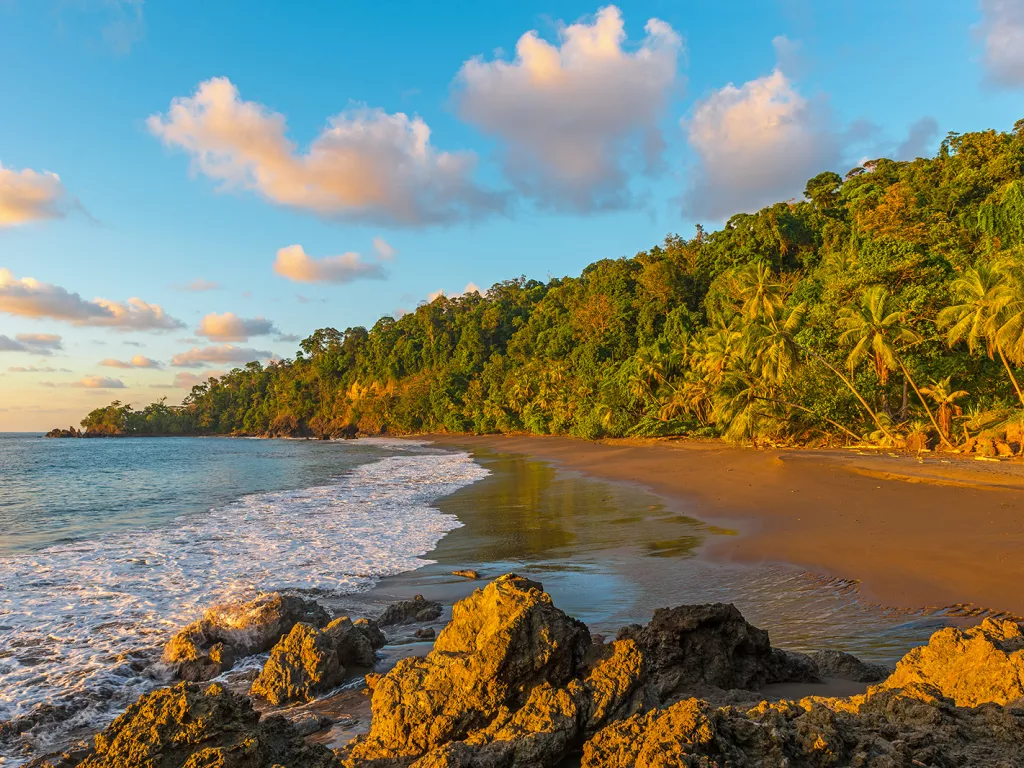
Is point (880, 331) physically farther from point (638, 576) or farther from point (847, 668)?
point (847, 668)

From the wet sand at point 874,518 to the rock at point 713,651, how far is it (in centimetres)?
301

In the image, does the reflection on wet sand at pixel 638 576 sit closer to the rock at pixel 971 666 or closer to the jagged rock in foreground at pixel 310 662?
the rock at pixel 971 666

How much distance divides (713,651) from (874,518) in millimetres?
8397

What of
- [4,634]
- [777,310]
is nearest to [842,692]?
[4,634]

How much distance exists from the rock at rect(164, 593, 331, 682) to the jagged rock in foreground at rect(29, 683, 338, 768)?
2.61 m

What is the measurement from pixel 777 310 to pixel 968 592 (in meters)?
22.7

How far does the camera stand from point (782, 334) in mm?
23609

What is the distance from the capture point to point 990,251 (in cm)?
2577

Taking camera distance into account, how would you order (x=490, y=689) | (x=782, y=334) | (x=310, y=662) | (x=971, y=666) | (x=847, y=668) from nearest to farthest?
(x=490, y=689)
(x=971, y=666)
(x=847, y=668)
(x=310, y=662)
(x=782, y=334)

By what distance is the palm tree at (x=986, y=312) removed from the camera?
58.3ft

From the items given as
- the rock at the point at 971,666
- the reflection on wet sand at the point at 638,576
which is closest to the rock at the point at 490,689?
the rock at the point at 971,666

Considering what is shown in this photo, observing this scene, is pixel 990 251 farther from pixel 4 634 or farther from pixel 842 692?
pixel 4 634

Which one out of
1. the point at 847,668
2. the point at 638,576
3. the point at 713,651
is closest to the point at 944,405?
the point at 638,576

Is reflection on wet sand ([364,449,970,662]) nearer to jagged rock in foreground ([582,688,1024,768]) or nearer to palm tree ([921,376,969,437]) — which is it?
jagged rock in foreground ([582,688,1024,768])
